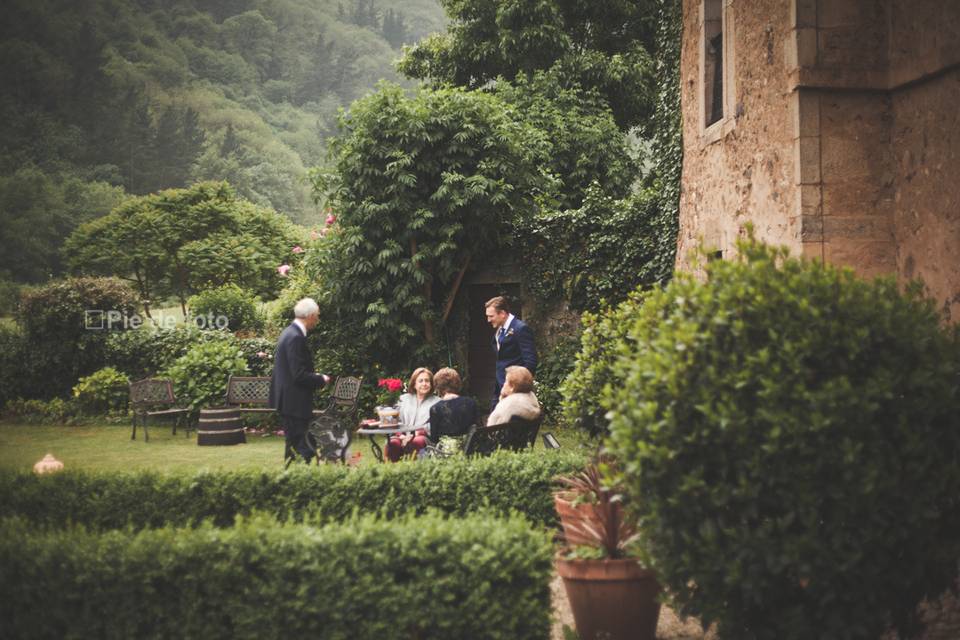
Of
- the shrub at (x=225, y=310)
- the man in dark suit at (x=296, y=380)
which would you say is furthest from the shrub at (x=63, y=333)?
the man in dark suit at (x=296, y=380)

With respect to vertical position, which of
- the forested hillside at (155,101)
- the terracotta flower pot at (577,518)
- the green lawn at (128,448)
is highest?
the forested hillside at (155,101)

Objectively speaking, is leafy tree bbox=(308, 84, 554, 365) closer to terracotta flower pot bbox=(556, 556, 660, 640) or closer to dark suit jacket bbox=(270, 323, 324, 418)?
dark suit jacket bbox=(270, 323, 324, 418)

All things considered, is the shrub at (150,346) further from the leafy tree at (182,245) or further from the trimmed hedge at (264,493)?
the trimmed hedge at (264,493)

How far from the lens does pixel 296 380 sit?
790 cm

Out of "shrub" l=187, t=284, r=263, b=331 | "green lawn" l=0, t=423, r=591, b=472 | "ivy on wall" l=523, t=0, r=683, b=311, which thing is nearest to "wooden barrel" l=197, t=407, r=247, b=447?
"green lawn" l=0, t=423, r=591, b=472

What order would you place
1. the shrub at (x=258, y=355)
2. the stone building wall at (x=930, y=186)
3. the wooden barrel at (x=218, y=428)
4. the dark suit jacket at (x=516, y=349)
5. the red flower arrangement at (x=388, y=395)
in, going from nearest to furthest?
the stone building wall at (x=930, y=186), the dark suit jacket at (x=516, y=349), the wooden barrel at (x=218, y=428), the red flower arrangement at (x=388, y=395), the shrub at (x=258, y=355)

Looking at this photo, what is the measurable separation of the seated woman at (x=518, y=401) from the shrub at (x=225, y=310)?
12.8m

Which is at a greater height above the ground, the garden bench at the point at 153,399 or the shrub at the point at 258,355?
the shrub at the point at 258,355

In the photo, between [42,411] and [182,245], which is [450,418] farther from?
[182,245]

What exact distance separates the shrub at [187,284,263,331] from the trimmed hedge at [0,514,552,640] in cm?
1503

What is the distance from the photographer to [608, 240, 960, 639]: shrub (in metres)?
3.51

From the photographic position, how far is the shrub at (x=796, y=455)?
11.5 feet

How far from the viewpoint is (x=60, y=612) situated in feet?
12.3

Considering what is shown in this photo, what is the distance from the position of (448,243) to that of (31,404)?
9328mm
